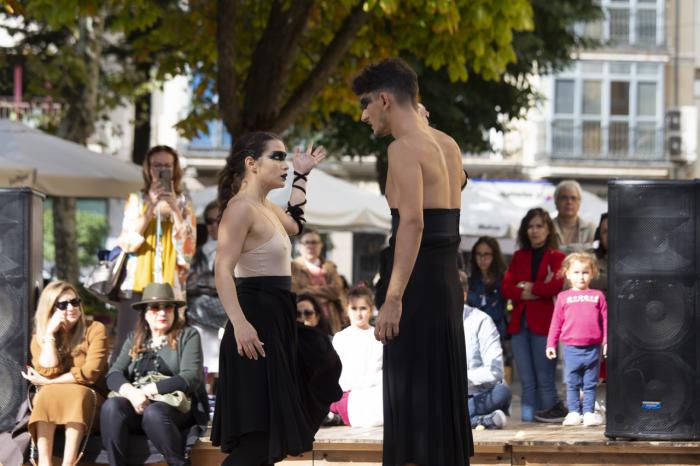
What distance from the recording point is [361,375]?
9930 mm

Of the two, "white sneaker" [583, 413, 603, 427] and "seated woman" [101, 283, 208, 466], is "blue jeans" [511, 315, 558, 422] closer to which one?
"white sneaker" [583, 413, 603, 427]

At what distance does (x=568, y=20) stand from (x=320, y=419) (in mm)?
17310

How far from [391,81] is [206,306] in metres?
5.52

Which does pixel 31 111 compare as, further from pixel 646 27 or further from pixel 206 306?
pixel 646 27

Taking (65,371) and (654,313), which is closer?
(654,313)

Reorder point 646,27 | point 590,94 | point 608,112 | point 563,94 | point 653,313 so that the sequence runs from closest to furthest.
Result: point 653,313
point 563,94
point 590,94
point 608,112
point 646,27

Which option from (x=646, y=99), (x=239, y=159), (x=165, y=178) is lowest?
(x=239, y=159)

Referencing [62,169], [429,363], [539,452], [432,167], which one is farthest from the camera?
[62,169]

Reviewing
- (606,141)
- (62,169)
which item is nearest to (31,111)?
(62,169)

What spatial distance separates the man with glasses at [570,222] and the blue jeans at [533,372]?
2.75ft

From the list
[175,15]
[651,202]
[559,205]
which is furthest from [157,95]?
[651,202]

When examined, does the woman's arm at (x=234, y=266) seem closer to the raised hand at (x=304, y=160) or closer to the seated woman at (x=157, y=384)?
the raised hand at (x=304, y=160)

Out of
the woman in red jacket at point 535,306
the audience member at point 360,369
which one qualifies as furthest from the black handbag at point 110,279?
the woman in red jacket at point 535,306

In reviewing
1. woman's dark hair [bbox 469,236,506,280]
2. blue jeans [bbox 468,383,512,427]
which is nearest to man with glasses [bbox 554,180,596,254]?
woman's dark hair [bbox 469,236,506,280]
